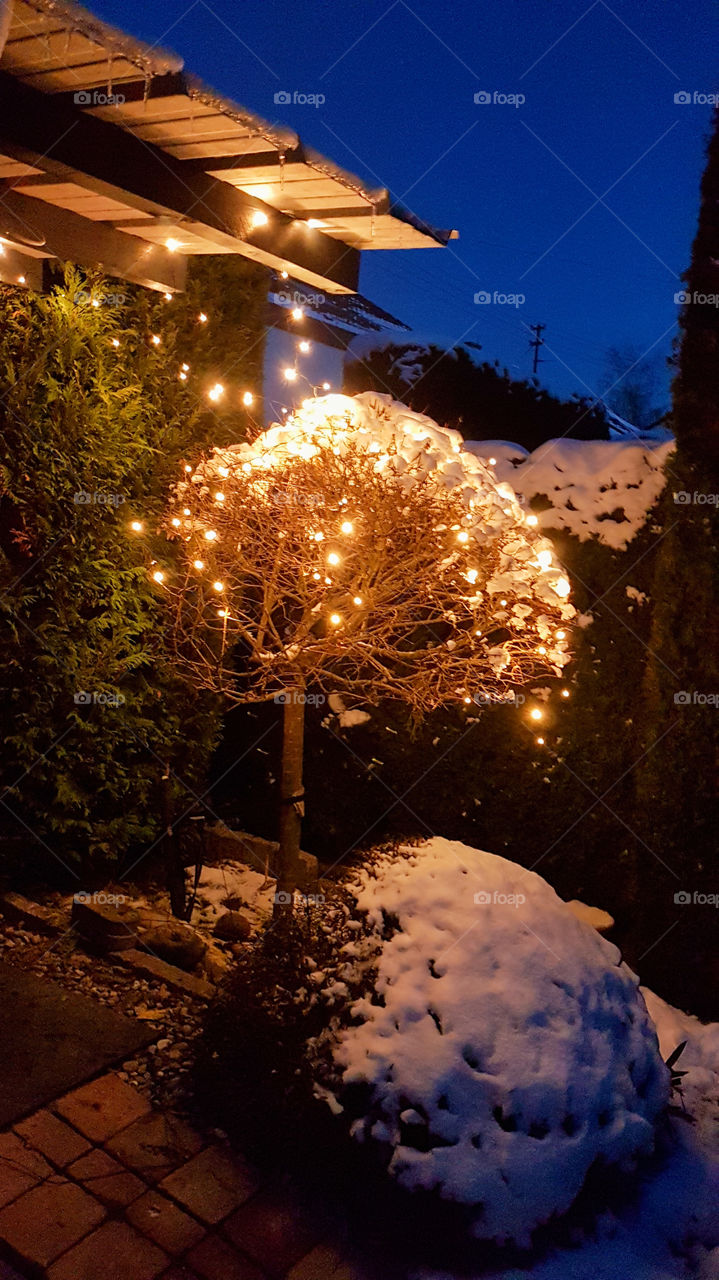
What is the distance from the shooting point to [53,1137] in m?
3.05

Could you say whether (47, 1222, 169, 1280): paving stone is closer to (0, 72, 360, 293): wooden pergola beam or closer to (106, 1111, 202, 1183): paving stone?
(106, 1111, 202, 1183): paving stone

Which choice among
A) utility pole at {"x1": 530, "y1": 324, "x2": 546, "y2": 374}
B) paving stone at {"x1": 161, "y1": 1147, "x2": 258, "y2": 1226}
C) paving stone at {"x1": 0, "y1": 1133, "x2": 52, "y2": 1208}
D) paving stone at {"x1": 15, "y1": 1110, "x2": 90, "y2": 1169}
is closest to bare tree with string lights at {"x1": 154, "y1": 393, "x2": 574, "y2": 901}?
paving stone at {"x1": 161, "y1": 1147, "x2": 258, "y2": 1226}

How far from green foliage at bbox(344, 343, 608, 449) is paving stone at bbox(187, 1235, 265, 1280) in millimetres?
8535

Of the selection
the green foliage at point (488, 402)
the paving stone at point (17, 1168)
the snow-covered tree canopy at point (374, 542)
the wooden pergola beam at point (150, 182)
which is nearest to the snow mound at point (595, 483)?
the snow-covered tree canopy at point (374, 542)

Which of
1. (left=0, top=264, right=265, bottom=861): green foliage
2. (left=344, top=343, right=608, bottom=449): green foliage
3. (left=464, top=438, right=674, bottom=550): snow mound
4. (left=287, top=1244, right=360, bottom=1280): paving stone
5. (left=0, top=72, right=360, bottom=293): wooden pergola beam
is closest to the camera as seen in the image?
(left=287, top=1244, right=360, bottom=1280): paving stone

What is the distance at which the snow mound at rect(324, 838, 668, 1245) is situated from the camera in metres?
2.79

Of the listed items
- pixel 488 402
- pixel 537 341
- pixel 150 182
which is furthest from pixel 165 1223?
pixel 537 341

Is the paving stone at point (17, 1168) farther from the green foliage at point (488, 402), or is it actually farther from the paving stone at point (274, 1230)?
the green foliage at point (488, 402)

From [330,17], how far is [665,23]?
2249 mm

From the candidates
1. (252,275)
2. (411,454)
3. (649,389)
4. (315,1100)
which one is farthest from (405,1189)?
(649,389)

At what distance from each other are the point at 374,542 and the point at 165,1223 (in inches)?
98.4

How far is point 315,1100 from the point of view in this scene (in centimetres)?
295

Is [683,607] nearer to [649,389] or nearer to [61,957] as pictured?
[61,957]

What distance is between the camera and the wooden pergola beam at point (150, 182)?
3094mm
